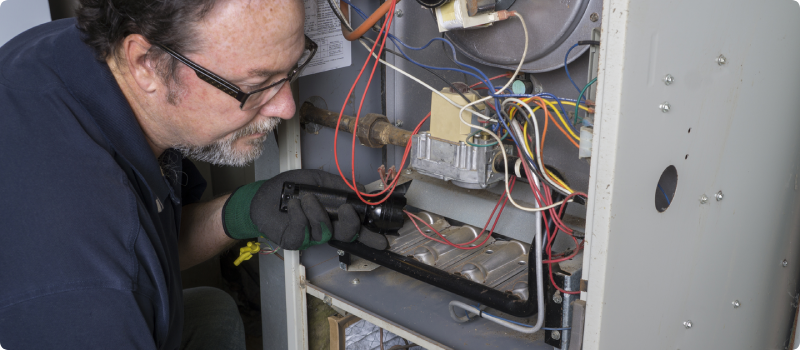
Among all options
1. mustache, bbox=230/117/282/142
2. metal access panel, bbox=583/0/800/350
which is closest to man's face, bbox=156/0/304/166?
mustache, bbox=230/117/282/142

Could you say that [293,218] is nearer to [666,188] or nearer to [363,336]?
[363,336]

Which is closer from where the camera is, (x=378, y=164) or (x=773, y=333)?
(x=773, y=333)

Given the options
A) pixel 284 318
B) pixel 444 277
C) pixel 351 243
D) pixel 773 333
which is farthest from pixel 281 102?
pixel 773 333

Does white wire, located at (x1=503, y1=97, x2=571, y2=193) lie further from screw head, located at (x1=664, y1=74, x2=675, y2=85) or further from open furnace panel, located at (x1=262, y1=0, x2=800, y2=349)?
screw head, located at (x1=664, y1=74, x2=675, y2=85)

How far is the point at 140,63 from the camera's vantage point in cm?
87

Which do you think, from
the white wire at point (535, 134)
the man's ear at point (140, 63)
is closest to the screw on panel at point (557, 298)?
the white wire at point (535, 134)

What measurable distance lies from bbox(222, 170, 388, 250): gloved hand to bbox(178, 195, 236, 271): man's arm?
6 centimetres

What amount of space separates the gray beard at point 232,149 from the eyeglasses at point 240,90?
0.06 meters

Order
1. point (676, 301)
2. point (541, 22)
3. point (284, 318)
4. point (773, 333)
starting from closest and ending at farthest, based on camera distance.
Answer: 1. point (676, 301)
2. point (541, 22)
3. point (773, 333)
4. point (284, 318)

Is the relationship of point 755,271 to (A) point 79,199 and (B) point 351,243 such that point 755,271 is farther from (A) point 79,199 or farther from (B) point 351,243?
(A) point 79,199

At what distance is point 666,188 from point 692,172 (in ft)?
0.13

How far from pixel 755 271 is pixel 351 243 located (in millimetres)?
693

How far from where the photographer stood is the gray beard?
1.00m

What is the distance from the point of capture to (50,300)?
2.24 ft
